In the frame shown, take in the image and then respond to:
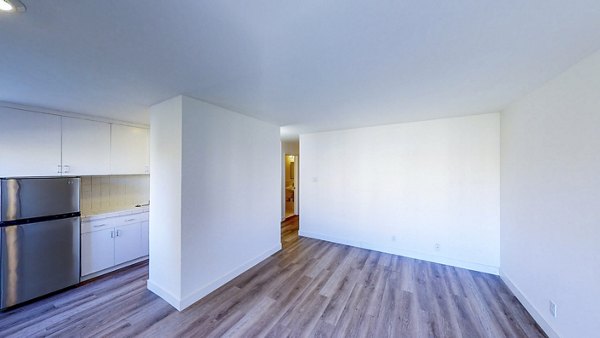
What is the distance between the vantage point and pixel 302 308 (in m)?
2.35

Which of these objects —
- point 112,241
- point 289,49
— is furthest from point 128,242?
point 289,49

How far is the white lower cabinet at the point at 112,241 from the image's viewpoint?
2957mm

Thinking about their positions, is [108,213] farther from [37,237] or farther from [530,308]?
[530,308]

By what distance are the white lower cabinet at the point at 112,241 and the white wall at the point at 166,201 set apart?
3.54 ft

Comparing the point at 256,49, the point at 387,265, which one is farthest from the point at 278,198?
the point at 256,49

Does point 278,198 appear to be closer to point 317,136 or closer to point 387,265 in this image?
point 317,136

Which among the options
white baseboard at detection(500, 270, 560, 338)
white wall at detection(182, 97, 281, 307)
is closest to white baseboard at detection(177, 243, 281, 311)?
white wall at detection(182, 97, 281, 307)

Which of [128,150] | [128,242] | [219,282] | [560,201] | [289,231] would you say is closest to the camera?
[560,201]

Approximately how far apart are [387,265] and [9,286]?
4904 mm

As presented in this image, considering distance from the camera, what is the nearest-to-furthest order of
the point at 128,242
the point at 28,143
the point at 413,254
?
the point at 28,143
the point at 128,242
the point at 413,254

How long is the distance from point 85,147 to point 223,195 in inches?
89.9

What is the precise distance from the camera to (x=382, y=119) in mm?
3510

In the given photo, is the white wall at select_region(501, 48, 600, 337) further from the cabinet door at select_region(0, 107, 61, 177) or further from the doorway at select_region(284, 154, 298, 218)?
the cabinet door at select_region(0, 107, 61, 177)

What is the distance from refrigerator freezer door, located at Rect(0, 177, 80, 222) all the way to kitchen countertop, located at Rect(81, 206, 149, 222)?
0.18 meters
